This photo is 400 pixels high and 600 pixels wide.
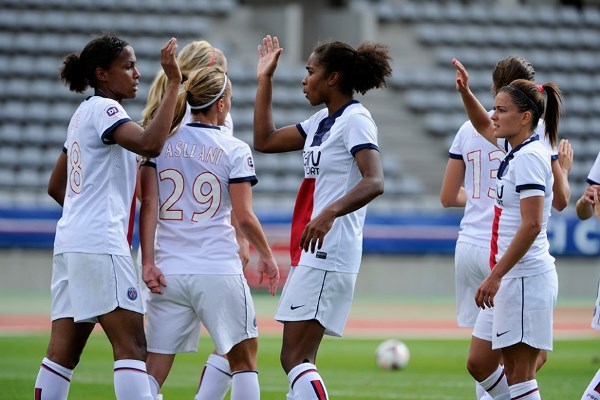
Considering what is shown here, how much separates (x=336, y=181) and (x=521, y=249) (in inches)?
41.4

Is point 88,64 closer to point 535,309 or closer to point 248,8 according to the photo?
point 535,309

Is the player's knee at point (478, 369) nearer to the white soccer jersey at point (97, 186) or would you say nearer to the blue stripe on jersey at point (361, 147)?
the blue stripe on jersey at point (361, 147)

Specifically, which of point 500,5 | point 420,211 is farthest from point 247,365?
point 500,5

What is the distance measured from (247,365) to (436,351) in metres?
7.08

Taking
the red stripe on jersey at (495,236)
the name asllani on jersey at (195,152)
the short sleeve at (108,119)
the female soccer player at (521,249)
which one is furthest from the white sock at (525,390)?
the short sleeve at (108,119)

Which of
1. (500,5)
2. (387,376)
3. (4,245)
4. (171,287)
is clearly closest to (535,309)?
(171,287)

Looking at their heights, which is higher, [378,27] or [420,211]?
[378,27]

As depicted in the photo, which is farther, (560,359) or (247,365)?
(560,359)

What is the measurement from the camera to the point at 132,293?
582cm

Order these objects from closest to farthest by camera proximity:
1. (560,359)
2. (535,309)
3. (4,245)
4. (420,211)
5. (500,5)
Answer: (535,309) < (560,359) < (4,245) < (420,211) < (500,5)

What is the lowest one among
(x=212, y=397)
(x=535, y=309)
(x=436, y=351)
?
(x=436, y=351)

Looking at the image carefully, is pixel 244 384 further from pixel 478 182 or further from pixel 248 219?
pixel 478 182

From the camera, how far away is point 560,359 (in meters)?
12.3

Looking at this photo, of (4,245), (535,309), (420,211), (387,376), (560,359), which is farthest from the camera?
(420,211)
